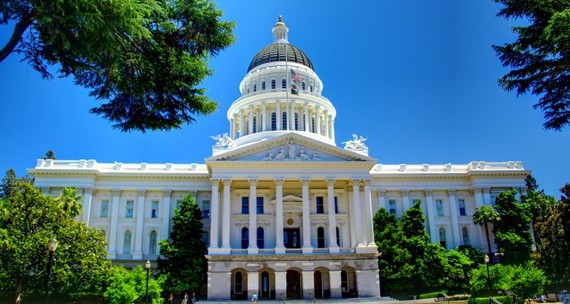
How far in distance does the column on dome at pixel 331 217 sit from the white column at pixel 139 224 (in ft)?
70.1

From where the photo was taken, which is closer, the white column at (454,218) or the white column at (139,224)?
the white column at (139,224)

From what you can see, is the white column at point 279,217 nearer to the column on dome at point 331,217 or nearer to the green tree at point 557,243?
the column on dome at point 331,217

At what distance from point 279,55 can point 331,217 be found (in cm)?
3175

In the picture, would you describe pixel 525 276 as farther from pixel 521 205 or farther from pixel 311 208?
pixel 311 208

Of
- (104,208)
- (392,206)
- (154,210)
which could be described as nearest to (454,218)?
(392,206)

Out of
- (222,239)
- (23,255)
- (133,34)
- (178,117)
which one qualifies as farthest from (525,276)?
(23,255)

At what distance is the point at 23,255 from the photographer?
3638 cm

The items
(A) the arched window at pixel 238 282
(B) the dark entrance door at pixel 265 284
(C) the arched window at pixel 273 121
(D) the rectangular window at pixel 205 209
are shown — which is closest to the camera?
(B) the dark entrance door at pixel 265 284

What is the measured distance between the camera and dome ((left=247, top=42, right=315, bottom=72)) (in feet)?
242

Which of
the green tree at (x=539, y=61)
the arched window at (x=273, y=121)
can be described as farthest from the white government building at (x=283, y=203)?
the green tree at (x=539, y=61)

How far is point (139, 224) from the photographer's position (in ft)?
184

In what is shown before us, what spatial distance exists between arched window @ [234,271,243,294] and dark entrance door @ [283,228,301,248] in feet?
19.6

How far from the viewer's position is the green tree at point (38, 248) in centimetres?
3656

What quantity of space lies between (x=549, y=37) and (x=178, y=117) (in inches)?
526
